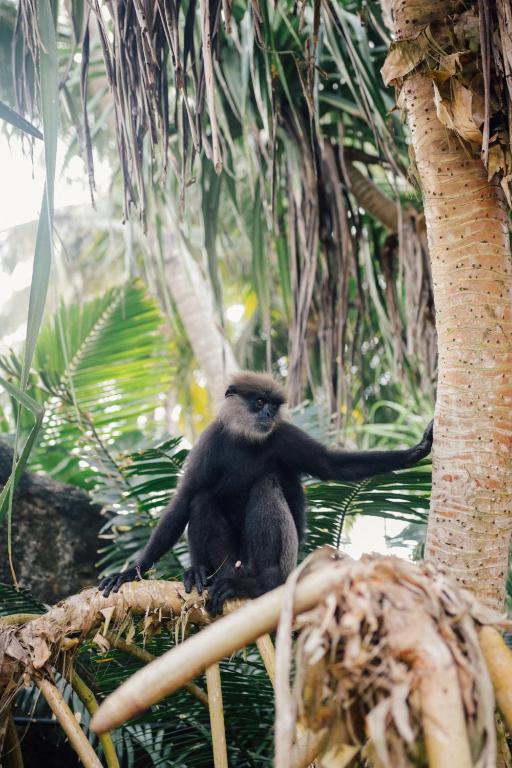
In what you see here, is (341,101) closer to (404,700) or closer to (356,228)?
(356,228)

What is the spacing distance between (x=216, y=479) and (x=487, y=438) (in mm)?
2184

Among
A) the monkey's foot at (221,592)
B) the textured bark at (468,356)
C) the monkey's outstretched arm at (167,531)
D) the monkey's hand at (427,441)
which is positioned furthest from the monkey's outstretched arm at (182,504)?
the textured bark at (468,356)

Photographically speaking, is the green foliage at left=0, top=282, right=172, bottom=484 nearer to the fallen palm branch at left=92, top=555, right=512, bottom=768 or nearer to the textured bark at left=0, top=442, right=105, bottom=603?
the textured bark at left=0, top=442, right=105, bottom=603

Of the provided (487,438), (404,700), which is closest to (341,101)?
(487,438)

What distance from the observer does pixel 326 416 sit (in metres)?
4.70

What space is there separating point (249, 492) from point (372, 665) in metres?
2.96

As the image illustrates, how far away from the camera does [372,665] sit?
102 cm

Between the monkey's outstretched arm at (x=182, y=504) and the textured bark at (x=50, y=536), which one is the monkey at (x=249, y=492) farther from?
the textured bark at (x=50, y=536)

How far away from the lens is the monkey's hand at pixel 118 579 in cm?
299

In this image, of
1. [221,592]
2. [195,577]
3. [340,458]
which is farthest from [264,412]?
[221,592]

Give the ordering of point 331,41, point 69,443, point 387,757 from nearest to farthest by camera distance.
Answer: point 387,757 < point 331,41 < point 69,443

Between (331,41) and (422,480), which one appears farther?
(331,41)

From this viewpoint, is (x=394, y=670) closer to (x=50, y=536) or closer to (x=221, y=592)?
(x=221, y=592)

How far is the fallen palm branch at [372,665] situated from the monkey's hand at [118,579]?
73.8 inches
